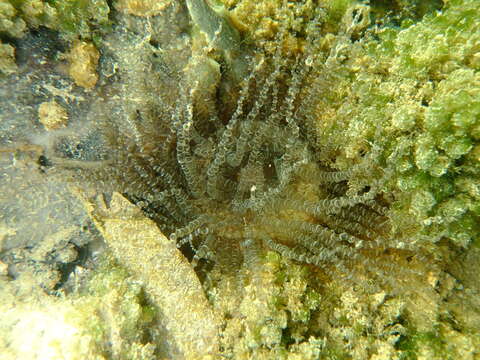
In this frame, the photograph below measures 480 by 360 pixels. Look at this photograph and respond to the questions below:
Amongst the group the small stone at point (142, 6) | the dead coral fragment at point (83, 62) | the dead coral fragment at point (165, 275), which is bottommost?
the dead coral fragment at point (165, 275)

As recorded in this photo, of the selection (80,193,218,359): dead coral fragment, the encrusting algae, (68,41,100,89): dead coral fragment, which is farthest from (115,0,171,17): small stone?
(80,193,218,359): dead coral fragment

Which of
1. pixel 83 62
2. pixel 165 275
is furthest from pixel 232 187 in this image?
pixel 83 62

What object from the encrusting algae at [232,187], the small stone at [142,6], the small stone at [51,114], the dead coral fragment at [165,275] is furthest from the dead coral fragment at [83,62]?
the dead coral fragment at [165,275]

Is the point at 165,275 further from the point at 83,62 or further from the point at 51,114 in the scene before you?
the point at 83,62

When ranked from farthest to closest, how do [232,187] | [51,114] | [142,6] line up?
[232,187], [51,114], [142,6]

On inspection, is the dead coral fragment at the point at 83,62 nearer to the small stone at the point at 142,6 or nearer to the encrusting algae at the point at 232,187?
the encrusting algae at the point at 232,187

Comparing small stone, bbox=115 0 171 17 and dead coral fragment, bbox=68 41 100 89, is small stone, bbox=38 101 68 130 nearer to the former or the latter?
dead coral fragment, bbox=68 41 100 89

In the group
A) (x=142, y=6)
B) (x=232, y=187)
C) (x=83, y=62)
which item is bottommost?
(x=232, y=187)

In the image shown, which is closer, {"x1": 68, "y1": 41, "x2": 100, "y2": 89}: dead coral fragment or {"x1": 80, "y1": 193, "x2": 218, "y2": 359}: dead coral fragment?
{"x1": 80, "y1": 193, "x2": 218, "y2": 359}: dead coral fragment
